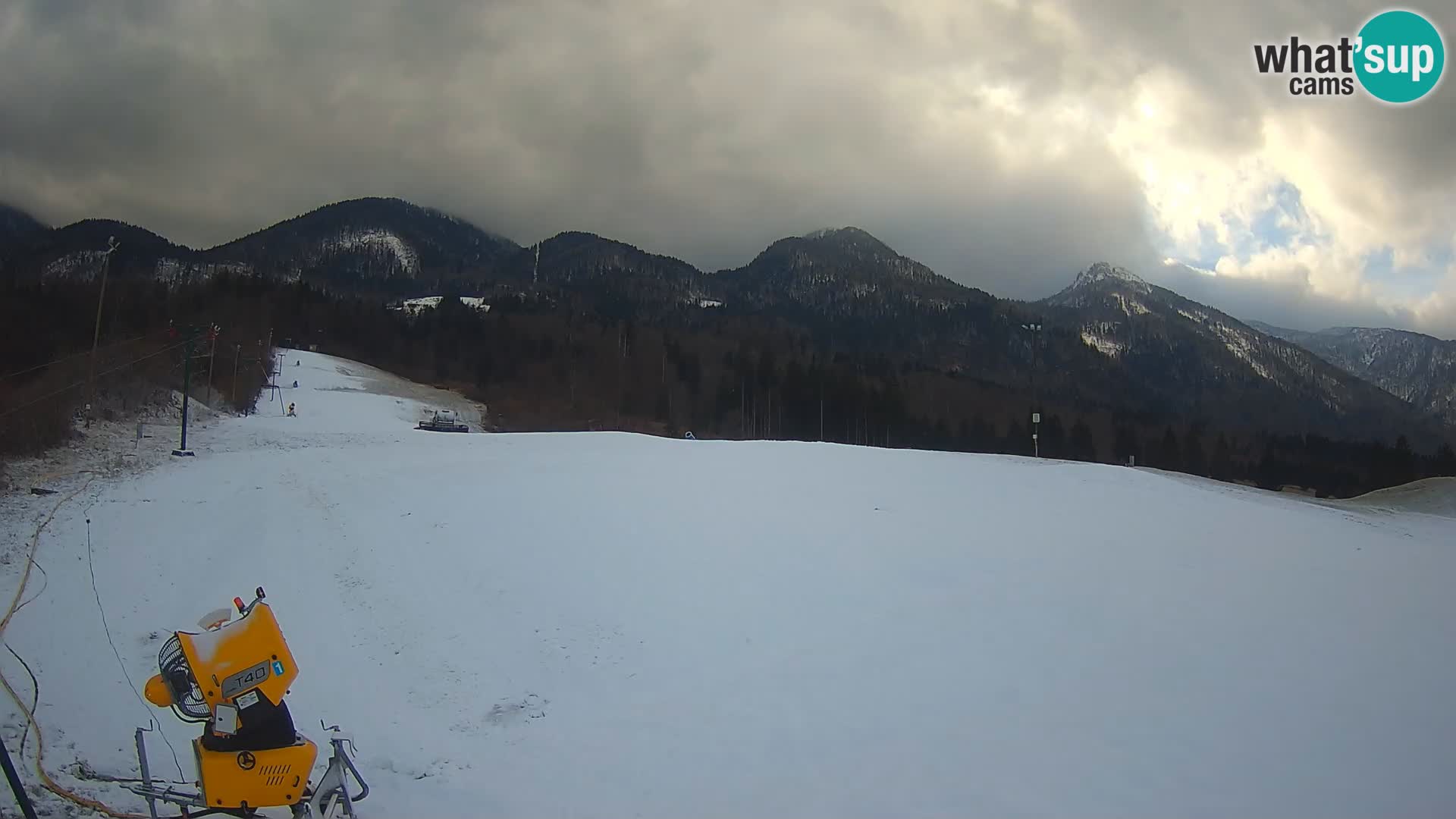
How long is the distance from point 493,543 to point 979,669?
329 inches

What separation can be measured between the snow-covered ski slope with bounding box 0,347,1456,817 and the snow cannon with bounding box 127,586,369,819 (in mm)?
1334

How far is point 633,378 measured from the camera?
8731 centimetres

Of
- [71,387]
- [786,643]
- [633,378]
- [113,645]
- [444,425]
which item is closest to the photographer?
[113,645]

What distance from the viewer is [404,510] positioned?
14750 mm

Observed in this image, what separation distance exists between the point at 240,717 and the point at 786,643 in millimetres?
6005

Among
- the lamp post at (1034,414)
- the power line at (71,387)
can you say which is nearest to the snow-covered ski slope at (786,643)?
the power line at (71,387)

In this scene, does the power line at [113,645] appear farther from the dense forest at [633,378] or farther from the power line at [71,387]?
the dense forest at [633,378]

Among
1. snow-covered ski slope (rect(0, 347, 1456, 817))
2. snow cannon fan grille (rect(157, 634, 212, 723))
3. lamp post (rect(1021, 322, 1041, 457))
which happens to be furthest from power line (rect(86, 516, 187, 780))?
lamp post (rect(1021, 322, 1041, 457))

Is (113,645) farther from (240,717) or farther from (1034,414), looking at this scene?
(1034,414)

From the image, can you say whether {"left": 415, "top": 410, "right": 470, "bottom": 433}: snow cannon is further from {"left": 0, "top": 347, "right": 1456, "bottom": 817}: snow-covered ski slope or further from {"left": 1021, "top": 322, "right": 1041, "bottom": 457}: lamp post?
{"left": 1021, "top": 322, "right": 1041, "bottom": 457}: lamp post

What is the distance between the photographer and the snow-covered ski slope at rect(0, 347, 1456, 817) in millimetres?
6230

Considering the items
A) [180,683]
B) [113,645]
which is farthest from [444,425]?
[180,683]

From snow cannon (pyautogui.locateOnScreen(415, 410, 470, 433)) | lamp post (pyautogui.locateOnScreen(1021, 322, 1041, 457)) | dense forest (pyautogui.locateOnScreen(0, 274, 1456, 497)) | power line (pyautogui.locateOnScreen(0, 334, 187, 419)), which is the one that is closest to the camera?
power line (pyautogui.locateOnScreen(0, 334, 187, 419))

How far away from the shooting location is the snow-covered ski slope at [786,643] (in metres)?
6.23
